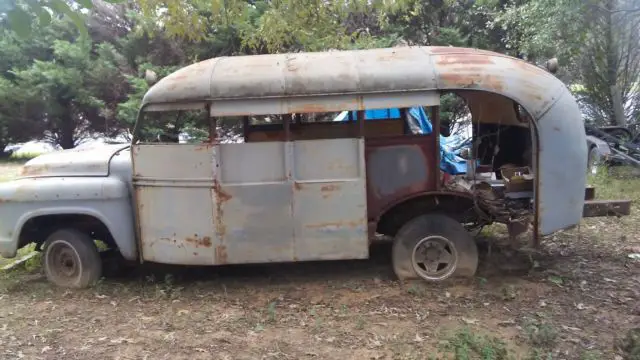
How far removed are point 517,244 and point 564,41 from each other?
5731mm

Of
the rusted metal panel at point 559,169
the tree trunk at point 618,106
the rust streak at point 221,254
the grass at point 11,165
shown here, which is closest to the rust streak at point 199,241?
the rust streak at point 221,254

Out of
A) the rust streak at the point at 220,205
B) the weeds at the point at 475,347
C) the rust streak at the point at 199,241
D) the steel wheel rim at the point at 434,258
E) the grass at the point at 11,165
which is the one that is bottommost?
the weeds at the point at 475,347

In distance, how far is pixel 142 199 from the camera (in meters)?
5.52

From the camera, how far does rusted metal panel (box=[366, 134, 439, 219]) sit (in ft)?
18.1

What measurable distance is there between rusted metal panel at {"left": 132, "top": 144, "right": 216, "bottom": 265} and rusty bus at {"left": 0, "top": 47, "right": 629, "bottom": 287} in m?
0.01

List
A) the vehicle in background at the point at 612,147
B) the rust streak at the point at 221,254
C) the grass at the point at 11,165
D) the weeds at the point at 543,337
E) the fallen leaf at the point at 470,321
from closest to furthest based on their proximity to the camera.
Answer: the weeds at the point at 543,337 → the fallen leaf at the point at 470,321 → the rust streak at the point at 221,254 → the vehicle in background at the point at 612,147 → the grass at the point at 11,165

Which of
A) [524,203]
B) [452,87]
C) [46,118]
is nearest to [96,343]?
[452,87]

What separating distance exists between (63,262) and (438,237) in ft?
12.9

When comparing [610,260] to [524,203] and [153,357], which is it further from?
[153,357]

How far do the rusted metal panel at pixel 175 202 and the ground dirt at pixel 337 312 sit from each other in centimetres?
47

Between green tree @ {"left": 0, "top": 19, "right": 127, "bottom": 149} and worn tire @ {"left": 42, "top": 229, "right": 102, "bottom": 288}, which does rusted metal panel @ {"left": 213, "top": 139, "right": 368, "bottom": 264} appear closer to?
worn tire @ {"left": 42, "top": 229, "right": 102, "bottom": 288}

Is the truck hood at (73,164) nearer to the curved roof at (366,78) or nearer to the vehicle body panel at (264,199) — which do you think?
the vehicle body panel at (264,199)

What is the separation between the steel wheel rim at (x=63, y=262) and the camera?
5845 millimetres

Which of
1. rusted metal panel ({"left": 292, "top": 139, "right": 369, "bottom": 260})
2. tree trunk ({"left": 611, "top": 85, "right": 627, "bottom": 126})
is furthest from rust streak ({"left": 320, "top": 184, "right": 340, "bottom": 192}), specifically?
tree trunk ({"left": 611, "top": 85, "right": 627, "bottom": 126})
